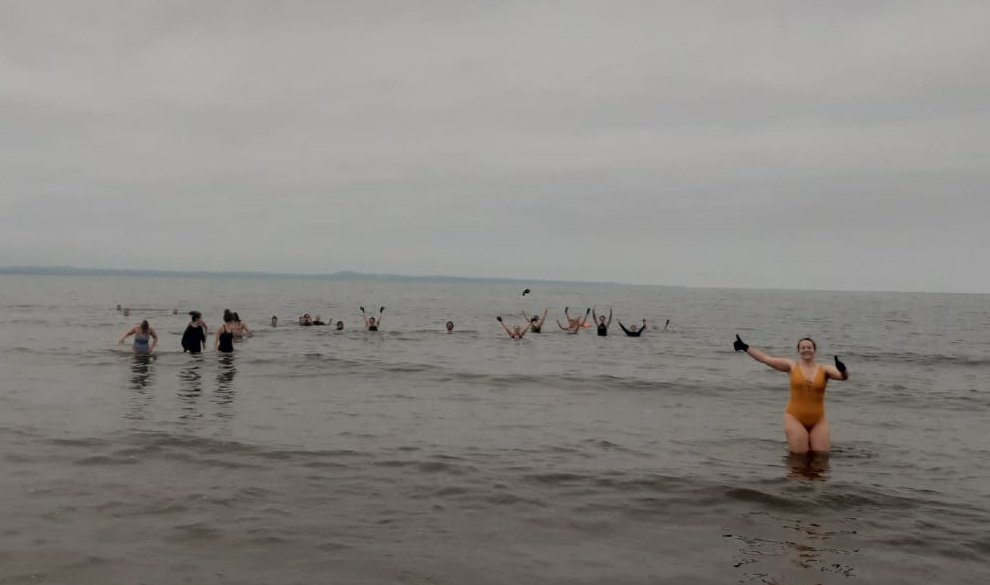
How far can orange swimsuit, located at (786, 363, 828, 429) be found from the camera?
11.6m

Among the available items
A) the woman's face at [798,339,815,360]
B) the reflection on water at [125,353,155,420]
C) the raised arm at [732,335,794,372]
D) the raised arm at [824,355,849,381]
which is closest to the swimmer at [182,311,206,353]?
the reflection on water at [125,353,155,420]

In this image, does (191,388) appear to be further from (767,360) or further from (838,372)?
(838,372)

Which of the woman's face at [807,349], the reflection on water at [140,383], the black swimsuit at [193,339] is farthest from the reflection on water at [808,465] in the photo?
the black swimsuit at [193,339]

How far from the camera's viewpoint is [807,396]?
1168cm

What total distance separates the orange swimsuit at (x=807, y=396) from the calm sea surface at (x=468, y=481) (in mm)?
721

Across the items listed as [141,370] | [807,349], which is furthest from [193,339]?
[807,349]

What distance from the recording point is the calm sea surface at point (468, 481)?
23.8 ft

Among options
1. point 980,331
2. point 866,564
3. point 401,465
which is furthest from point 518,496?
point 980,331

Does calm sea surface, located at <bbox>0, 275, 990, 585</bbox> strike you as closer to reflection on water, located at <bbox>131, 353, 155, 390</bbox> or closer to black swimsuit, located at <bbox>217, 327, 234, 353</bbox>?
reflection on water, located at <bbox>131, 353, 155, 390</bbox>

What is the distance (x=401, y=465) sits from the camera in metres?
11.1

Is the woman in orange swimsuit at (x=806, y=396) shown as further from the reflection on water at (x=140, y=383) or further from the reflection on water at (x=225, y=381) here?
the reflection on water at (x=140, y=383)

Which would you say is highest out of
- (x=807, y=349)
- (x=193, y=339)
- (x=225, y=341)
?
(x=807, y=349)

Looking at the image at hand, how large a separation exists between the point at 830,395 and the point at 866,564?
14.1 metres

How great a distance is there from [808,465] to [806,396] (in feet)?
3.42
